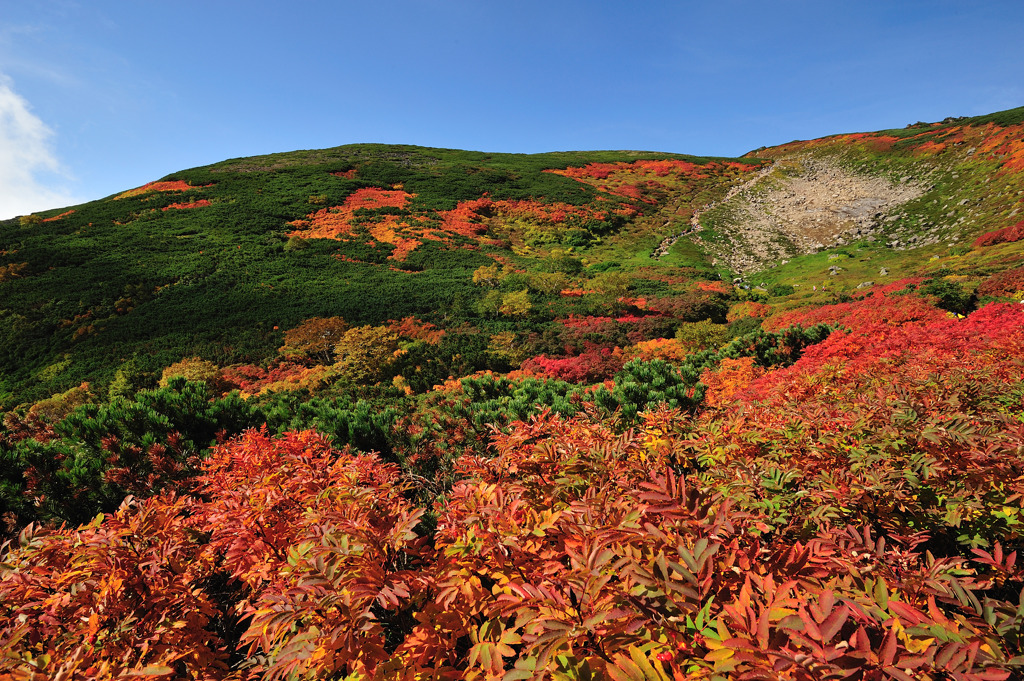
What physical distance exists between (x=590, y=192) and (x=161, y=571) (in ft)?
131

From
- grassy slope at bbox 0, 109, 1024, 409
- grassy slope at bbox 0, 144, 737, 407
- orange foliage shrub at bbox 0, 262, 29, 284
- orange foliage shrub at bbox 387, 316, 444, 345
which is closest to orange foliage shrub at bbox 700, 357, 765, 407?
orange foliage shrub at bbox 387, 316, 444, 345

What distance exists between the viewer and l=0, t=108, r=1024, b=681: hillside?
1460 millimetres

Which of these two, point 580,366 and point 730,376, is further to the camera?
point 580,366

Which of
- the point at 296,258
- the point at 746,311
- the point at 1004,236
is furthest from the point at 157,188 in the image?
the point at 1004,236

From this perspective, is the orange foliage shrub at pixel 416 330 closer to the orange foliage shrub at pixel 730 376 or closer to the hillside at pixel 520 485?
the hillside at pixel 520 485

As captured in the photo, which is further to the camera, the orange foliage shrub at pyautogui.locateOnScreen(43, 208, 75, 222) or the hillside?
the orange foliage shrub at pyautogui.locateOnScreen(43, 208, 75, 222)

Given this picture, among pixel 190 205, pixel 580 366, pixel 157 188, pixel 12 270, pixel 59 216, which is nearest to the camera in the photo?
pixel 580 366

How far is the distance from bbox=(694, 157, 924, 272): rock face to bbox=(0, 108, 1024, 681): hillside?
318 inches

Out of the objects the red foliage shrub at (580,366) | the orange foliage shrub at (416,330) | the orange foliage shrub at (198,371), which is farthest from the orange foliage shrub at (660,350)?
the orange foliage shrub at (198,371)

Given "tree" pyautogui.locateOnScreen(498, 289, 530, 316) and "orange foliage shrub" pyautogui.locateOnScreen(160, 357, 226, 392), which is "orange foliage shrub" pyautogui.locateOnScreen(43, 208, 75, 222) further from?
"tree" pyautogui.locateOnScreen(498, 289, 530, 316)

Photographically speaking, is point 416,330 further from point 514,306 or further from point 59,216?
point 59,216

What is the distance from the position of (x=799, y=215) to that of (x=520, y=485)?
36.7 meters

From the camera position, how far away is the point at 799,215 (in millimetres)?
30547

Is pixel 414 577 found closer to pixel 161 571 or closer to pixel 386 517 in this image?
pixel 386 517
